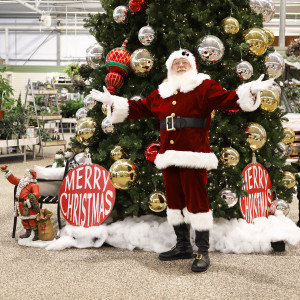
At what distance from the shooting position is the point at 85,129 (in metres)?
3.29

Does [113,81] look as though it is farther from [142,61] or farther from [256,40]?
[256,40]

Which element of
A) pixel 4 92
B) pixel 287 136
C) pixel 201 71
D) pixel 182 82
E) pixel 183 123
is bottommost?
pixel 287 136

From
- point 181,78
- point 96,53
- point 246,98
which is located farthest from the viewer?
point 96,53

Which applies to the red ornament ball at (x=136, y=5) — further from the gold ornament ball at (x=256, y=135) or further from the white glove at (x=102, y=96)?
the gold ornament ball at (x=256, y=135)

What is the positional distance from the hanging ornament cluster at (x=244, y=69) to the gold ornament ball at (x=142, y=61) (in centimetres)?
66

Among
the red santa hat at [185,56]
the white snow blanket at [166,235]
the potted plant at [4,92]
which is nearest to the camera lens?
the red santa hat at [185,56]

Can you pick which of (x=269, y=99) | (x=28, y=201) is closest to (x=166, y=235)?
(x=28, y=201)

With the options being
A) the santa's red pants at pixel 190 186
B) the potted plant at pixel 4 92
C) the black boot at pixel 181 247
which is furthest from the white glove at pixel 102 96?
the potted plant at pixel 4 92

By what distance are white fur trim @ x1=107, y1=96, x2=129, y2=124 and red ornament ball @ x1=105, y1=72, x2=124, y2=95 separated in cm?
40

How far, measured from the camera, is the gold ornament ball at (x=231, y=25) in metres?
3.09

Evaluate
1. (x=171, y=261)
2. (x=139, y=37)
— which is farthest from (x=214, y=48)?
(x=171, y=261)

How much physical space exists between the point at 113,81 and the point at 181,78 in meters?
0.68

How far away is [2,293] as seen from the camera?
228 cm

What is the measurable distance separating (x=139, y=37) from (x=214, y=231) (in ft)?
5.16
